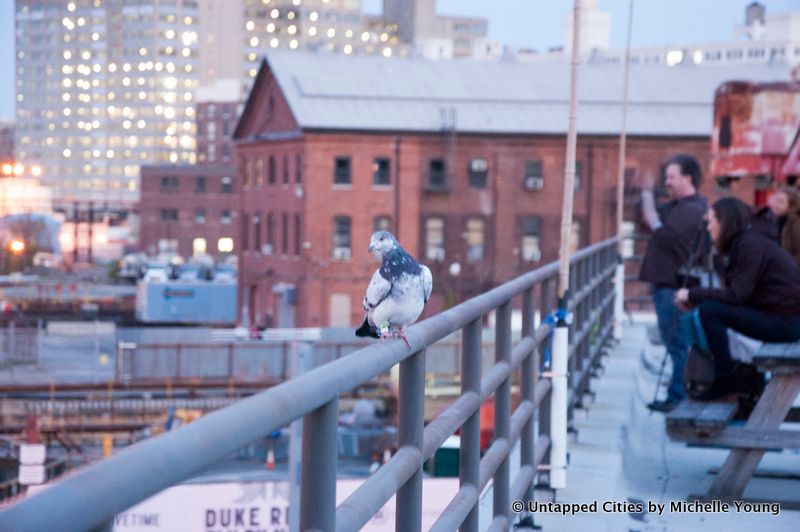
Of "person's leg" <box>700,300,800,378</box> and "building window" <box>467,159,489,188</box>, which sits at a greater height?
"building window" <box>467,159,489,188</box>

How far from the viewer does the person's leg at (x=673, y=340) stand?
8.31m

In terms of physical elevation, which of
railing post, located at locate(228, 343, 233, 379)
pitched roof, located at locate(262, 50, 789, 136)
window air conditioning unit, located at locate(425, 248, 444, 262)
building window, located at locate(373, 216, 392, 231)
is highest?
pitched roof, located at locate(262, 50, 789, 136)

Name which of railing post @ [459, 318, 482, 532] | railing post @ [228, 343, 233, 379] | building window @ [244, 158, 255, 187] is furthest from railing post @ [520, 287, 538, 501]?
building window @ [244, 158, 255, 187]

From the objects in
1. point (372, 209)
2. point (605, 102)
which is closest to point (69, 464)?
point (372, 209)

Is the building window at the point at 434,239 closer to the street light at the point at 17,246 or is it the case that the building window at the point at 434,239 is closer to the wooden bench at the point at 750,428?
the wooden bench at the point at 750,428

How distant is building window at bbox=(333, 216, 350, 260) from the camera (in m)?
50.4

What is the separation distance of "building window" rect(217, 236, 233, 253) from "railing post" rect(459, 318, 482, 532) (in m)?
85.8

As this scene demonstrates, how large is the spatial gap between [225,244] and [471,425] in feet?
284

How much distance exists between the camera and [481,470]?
13.4 feet

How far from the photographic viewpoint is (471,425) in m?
3.91

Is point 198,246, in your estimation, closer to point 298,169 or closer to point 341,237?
point 298,169

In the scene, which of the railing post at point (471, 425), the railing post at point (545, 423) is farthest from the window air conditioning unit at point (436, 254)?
the railing post at point (471, 425)

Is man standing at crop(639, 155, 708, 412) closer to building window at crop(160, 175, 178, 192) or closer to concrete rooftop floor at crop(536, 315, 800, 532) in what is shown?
concrete rooftop floor at crop(536, 315, 800, 532)

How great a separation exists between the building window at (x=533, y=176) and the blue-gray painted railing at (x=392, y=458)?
4610 centimetres
